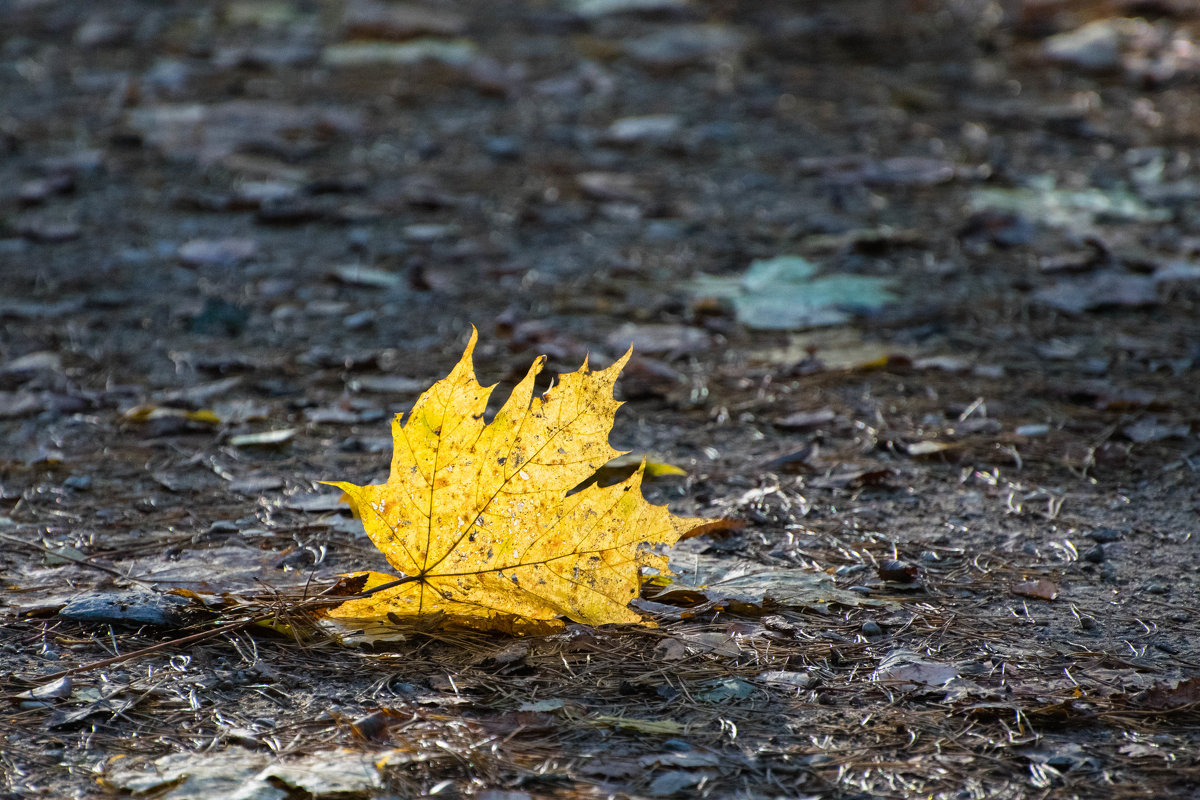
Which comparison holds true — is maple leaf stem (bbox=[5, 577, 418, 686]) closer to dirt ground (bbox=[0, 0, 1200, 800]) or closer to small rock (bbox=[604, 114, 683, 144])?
dirt ground (bbox=[0, 0, 1200, 800])

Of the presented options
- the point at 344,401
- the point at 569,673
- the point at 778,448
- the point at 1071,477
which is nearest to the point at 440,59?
the point at 344,401

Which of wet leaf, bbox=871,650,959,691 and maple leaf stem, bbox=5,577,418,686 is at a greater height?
maple leaf stem, bbox=5,577,418,686

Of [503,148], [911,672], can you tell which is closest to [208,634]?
[911,672]

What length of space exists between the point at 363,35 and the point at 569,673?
5288mm

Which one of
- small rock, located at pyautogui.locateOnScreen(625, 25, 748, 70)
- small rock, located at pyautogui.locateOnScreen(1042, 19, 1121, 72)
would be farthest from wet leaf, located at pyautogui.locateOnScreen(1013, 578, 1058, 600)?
small rock, located at pyautogui.locateOnScreen(1042, 19, 1121, 72)

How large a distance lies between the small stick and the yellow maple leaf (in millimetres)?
67

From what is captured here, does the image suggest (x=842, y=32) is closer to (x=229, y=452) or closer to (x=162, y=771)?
(x=229, y=452)

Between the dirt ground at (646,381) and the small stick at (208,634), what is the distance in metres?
0.01

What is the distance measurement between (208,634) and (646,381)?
4.65ft

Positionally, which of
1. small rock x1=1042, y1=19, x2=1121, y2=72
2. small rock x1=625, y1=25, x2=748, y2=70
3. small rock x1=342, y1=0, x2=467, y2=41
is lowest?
small rock x1=1042, y1=19, x2=1121, y2=72

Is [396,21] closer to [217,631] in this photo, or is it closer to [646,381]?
[646,381]

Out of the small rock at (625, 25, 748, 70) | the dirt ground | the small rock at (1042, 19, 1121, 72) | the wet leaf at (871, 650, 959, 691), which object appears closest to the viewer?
the dirt ground

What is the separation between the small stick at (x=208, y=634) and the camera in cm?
158

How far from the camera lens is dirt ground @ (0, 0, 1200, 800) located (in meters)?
1.49
